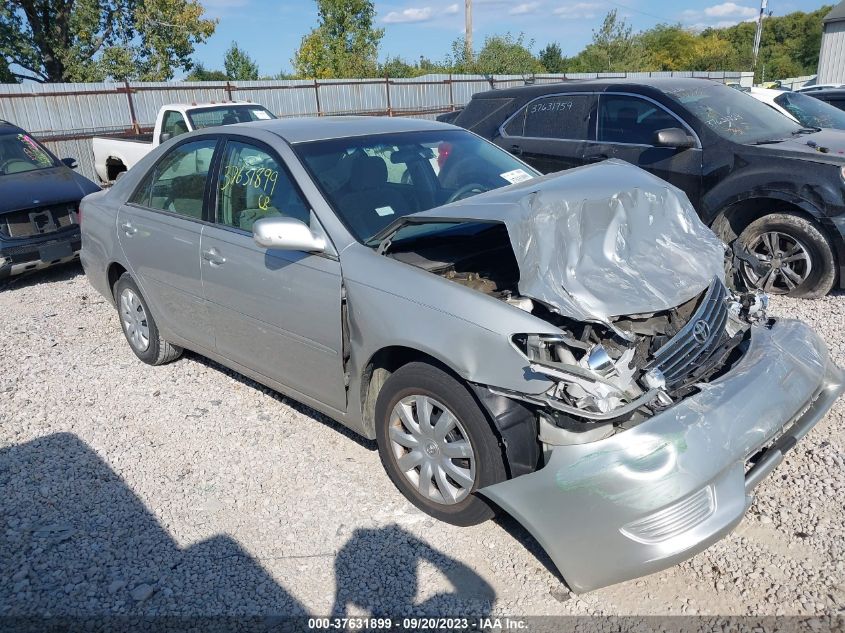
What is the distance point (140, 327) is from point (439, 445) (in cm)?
314

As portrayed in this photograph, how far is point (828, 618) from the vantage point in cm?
260

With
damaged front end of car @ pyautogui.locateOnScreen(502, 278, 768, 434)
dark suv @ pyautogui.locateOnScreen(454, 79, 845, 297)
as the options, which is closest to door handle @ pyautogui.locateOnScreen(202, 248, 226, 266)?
damaged front end of car @ pyautogui.locateOnScreen(502, 278, 768, 434)

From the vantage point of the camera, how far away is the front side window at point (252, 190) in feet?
12.4

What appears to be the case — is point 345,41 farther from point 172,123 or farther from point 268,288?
point 268,288

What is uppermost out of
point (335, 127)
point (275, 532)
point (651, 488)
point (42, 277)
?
point (335, 127)

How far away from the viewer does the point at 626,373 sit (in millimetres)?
2729

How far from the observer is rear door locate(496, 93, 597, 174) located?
7213 millimetres

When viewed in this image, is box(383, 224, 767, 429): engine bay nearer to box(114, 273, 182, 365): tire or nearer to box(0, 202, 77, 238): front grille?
box(114, 273, 182, 365): tire

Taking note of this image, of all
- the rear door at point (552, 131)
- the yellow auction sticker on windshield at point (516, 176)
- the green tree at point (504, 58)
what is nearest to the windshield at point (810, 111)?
the rear door at point (552, 131)

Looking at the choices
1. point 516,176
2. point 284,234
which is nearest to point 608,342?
point 284,234

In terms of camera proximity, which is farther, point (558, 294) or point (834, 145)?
point (834, 145)

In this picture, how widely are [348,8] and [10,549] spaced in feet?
129

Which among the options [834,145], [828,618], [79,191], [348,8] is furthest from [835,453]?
[348,8]

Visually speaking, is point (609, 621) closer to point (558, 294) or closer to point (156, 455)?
point (558, 294)
